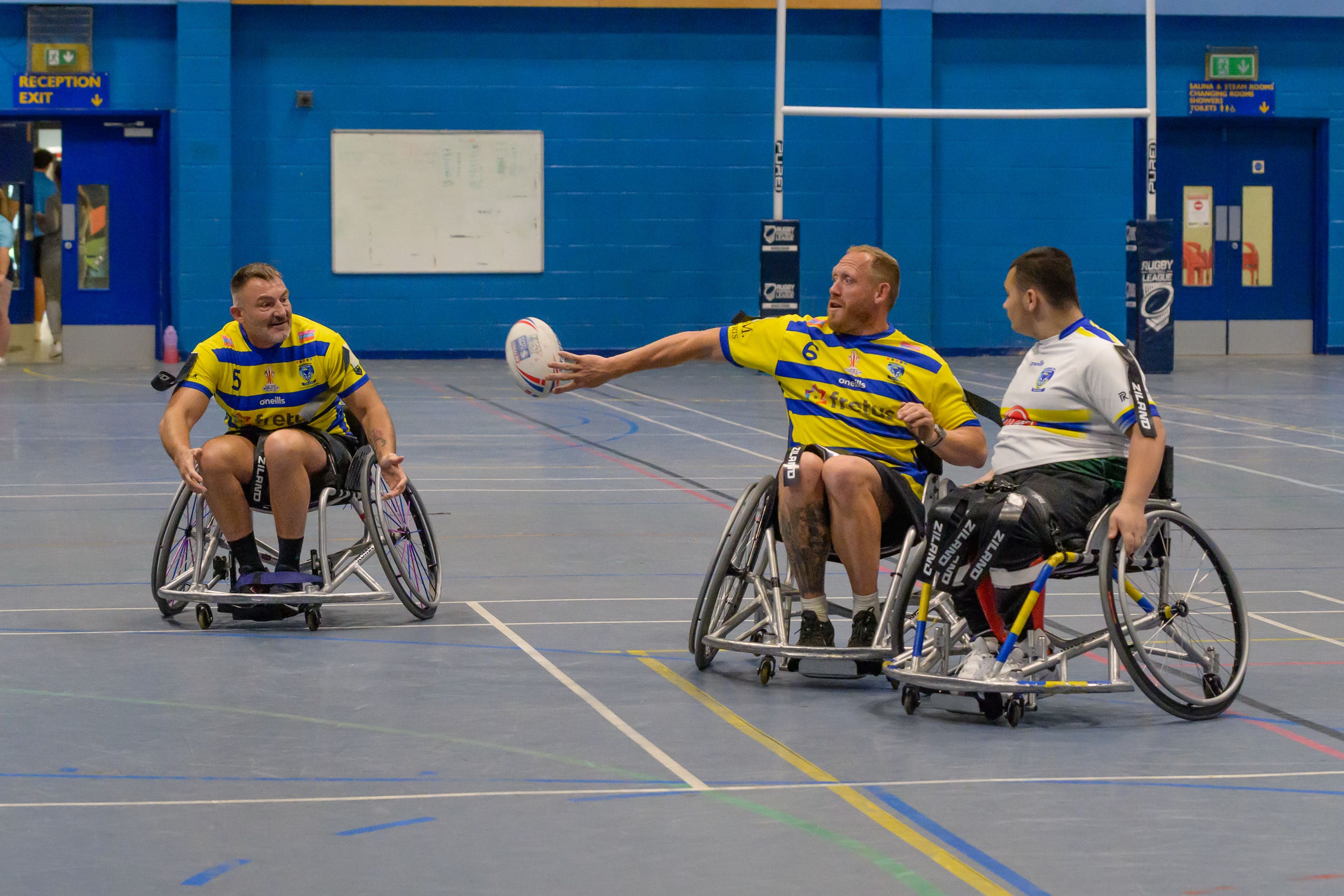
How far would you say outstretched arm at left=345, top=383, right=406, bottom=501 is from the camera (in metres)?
6.22

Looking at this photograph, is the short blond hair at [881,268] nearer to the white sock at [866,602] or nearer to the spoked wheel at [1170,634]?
the white sock at [866,602]

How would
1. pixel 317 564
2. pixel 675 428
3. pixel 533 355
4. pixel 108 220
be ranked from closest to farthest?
pixel 533 355 → pixel 317 564 → pixel 675 428 → pixel 108 220

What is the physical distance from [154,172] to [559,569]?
561 inches

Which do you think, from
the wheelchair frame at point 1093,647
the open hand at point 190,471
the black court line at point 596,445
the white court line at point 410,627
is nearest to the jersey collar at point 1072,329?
the wheelchair frame at point 1093,647

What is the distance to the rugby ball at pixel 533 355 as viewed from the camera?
585 centimetres

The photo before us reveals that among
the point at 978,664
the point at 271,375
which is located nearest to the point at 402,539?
the point at 271,375

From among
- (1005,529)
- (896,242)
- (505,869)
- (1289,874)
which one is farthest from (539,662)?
(896,242)

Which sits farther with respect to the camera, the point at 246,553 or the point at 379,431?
the point at 379,431

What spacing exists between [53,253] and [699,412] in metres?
8.82

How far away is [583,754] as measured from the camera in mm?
4516

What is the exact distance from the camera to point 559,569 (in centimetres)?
746

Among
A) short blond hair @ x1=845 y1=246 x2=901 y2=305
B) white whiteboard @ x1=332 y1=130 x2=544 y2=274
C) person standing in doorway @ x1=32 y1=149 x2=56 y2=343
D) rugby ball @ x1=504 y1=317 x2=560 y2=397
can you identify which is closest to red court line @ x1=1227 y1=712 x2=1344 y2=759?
short blond hair @ x1=845 y1=246 x2=901 y2=305

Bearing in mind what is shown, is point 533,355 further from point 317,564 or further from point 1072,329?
point 1072,329

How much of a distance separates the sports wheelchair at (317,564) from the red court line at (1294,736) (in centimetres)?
277
